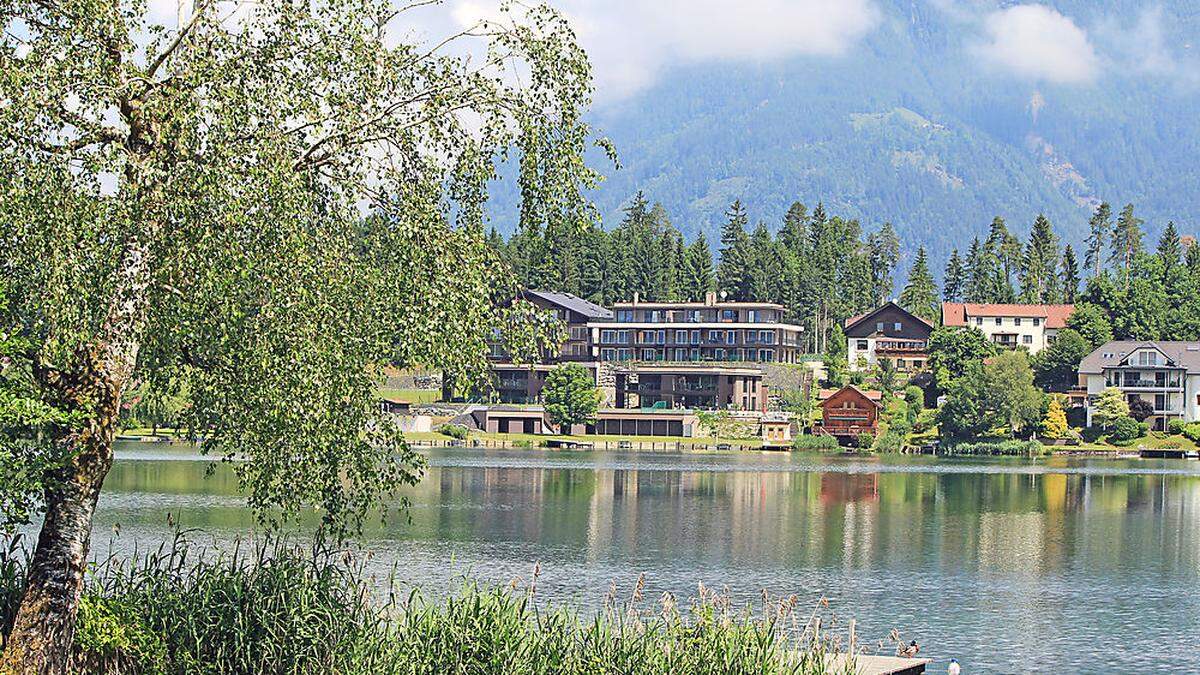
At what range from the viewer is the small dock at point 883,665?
18953mm

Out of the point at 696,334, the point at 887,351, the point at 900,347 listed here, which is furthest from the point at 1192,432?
the point at 696,334

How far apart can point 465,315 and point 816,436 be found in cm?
9500

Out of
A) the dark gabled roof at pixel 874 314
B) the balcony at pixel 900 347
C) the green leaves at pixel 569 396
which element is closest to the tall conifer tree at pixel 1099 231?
the dark gabled roof at pixel 874 314

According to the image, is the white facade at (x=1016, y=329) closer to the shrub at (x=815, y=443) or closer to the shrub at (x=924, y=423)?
the shrub at (x=924, y=423)

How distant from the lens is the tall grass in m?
15.5

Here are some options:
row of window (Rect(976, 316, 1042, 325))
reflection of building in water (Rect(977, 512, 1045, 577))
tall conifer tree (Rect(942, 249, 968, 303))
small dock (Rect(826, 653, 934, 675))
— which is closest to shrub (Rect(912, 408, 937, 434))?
row of window (Rect(976, 316, 1042, 325))

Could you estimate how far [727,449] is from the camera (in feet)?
345

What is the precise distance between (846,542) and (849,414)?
215ft

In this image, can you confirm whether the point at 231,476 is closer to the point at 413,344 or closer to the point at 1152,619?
the point at 1152,619

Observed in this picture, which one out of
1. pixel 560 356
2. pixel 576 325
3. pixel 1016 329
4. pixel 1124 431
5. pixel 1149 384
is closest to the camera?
pixel 1124 431

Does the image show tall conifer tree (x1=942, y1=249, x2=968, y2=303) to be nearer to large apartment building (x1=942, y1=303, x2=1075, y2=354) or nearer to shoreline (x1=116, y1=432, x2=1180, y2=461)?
large apartment building (x1=942, y1=303, x2=1075, y2=354)

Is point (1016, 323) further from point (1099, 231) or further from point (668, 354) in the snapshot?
point (1099, 231)

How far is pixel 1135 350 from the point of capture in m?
108

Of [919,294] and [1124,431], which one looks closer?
[1124,431]
